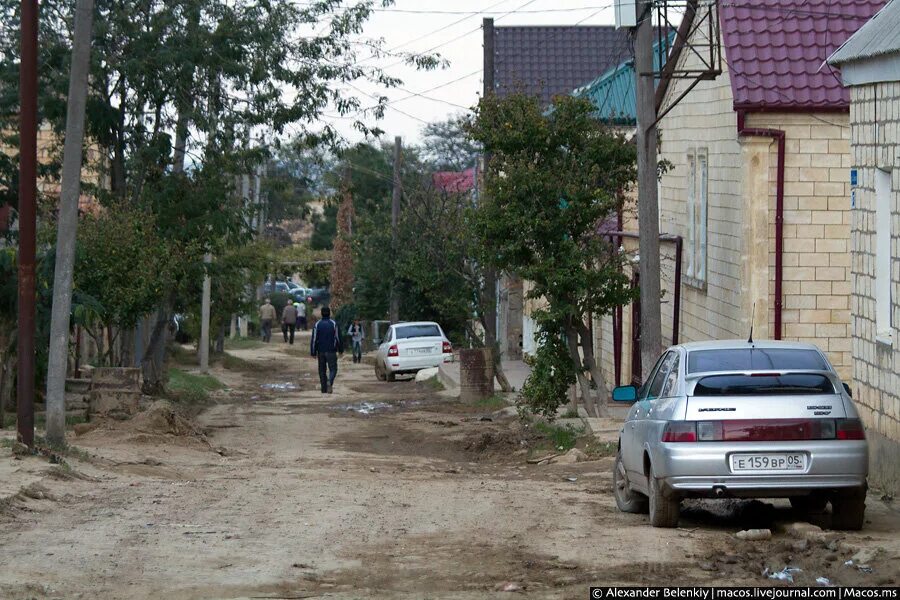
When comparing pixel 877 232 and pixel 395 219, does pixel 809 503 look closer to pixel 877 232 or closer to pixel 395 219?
pixel 877 232

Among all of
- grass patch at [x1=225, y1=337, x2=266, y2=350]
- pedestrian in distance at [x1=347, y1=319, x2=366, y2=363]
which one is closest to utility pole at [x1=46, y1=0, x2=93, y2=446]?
pedestrian in distance at [x1=347, y1=319, x2=366, y2=363]

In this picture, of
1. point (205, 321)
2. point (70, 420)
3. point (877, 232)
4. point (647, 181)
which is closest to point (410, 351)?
point (205, 321)

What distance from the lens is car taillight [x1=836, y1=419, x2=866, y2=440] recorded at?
9391mm

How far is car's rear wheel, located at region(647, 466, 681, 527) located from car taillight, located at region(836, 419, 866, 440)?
129 cm

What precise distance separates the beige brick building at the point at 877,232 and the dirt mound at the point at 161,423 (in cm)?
977

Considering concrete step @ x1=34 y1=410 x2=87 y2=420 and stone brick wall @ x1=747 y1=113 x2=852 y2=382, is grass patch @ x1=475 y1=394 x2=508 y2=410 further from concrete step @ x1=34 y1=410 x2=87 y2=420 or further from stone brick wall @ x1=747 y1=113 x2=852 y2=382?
stone brick wall @ x1=747 y1=113 x2=852 y2=382

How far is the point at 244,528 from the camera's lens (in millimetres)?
10062

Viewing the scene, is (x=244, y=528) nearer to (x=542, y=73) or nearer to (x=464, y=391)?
(x=464, y=391)

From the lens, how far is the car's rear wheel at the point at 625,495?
35.9 feet

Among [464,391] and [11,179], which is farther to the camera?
[464,391]

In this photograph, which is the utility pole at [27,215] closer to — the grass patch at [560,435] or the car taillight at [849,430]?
the grass patch at [560,435]

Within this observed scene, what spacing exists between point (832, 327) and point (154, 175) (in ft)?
42.1

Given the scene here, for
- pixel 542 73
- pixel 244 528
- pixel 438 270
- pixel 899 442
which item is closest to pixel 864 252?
pixel 899 442

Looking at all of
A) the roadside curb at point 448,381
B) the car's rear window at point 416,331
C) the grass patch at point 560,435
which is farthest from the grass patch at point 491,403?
the car's rear window at point 416,331
